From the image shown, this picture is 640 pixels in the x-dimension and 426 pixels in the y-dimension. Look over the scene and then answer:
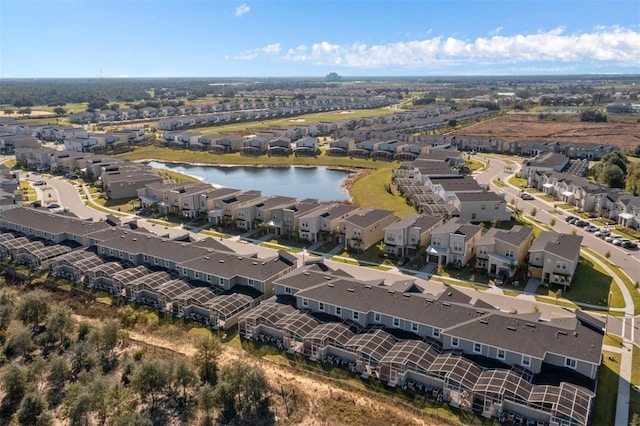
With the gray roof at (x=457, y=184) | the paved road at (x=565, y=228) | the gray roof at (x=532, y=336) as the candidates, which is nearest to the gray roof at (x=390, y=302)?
the gray roof at (x=532, y=336)

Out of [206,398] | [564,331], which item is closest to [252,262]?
[206,398]

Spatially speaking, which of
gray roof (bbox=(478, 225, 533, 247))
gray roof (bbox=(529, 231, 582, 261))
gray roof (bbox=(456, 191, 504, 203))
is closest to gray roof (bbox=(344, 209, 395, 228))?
gray roof (bbox=(456, 191, 504, 203))

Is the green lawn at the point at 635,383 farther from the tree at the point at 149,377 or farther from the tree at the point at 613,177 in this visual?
the tree at the point at 613,177

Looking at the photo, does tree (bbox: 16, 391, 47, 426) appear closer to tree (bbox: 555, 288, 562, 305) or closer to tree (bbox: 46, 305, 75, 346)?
tree (bbox: 46, 305, 75, 346)

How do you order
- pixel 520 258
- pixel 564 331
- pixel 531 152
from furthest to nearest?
pixel 531 152, pixel 520 258, pixel 564 331

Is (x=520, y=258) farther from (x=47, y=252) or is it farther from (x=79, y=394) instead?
(x=47, y=252)

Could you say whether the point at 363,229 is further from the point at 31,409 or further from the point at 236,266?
the point at 31,409
